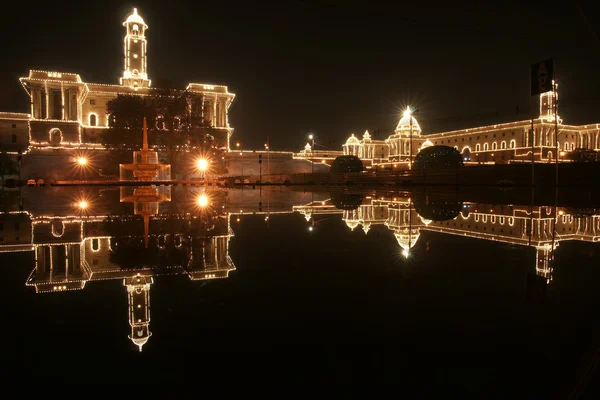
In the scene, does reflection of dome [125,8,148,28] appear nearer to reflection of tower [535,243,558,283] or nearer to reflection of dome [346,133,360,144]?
reflection of dome [346,133,360,144]

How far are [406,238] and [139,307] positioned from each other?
12.1 feet

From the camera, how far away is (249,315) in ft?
7.32

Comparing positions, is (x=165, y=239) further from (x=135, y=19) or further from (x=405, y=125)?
(x=405, y=125)

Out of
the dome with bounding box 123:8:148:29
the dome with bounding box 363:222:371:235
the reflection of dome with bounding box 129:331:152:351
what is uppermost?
the dome with bounding box 123:8:148:29

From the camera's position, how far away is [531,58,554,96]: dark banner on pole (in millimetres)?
11477

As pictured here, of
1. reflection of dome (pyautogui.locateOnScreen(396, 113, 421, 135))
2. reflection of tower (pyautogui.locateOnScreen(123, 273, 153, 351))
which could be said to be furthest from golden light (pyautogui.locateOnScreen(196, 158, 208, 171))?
reflection of dome (pyautogui.locateOnScreen(396, 113, 421, 135))

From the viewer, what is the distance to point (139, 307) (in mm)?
2402

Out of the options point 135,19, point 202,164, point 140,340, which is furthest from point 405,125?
point 140,340

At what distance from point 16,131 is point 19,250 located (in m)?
62.4

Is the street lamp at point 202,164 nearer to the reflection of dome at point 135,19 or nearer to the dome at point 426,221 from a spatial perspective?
the reflection of dome at point 135,19

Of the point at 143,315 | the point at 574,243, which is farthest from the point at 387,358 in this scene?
the point at 574,243

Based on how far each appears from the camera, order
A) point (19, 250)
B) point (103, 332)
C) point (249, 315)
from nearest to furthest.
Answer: point (103, 332)
point (249, 315)
point (19, 250)

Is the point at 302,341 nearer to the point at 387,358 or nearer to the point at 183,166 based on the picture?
the point at 387,358

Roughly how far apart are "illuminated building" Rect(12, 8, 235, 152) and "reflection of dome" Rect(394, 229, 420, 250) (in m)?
37.4
